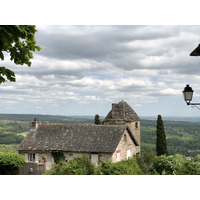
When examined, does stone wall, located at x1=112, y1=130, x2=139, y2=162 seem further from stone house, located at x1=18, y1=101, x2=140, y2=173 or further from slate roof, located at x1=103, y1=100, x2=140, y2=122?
slate roof, located at x1=103, y1=100, x2=140, y2=122

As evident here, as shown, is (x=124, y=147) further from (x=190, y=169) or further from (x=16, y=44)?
(x=16, y=44)

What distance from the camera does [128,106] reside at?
35656 millimetres

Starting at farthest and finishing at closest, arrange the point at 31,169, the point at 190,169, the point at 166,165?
1. the point at 31,169
2. the point at 166,165
3. the point at 190,169

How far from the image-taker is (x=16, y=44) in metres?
6.41

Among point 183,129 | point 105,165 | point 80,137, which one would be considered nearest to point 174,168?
point 105,165

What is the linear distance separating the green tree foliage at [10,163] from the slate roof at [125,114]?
13.7 metres

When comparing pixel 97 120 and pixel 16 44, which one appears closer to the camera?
pixel 16 44

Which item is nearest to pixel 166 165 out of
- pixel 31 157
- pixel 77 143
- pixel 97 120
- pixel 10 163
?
pixel 77 143

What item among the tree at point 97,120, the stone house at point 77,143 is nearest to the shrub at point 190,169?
the stone house at point 77,143

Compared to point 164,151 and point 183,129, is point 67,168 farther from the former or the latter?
point 183,129

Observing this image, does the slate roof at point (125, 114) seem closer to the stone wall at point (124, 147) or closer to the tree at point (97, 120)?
the tree at point (97, 120)

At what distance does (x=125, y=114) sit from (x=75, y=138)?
9072mm

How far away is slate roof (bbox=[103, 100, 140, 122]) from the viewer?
3380 cm

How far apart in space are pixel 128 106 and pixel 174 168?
19.2 meters
